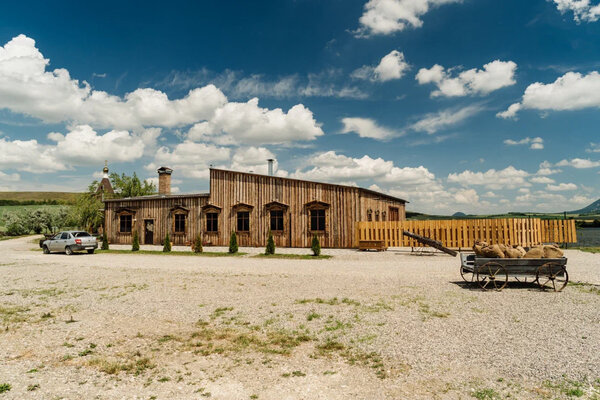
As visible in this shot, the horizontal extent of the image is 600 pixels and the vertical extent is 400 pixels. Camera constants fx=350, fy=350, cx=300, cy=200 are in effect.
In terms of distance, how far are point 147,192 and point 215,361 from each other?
54.7m

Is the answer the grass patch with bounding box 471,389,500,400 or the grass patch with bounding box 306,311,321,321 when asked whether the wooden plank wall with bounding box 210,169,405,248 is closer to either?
the grass patch with bounding box 306,311,321,321

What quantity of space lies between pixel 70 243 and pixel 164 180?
1276 cm

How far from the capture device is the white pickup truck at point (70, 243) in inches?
911

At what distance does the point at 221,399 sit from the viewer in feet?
13.6

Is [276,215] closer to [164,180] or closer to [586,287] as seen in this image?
[164,180]

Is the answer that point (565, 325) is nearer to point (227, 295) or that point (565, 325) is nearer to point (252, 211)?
point (227, 295)

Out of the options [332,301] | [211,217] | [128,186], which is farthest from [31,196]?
[332,301]

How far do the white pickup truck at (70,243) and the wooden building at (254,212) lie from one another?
24.8ft

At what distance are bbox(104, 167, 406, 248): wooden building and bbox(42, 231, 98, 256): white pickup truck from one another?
7.57 meters

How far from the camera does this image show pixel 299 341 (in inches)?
238

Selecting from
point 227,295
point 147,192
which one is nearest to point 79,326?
point 227,295

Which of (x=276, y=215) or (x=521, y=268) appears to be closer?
(x=521, y=268)

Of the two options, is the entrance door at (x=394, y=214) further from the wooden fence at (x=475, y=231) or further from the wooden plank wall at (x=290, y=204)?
the wooden fence at (x=475, y=231)

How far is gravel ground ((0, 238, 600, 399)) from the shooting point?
4.45 m
